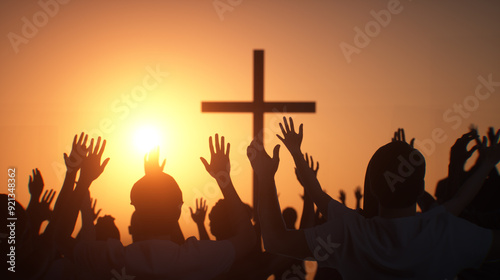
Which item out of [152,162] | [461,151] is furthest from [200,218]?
[461,151]

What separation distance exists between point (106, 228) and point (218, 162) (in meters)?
2.79

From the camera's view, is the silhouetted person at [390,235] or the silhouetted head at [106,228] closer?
the silhouetted person at [390,235]

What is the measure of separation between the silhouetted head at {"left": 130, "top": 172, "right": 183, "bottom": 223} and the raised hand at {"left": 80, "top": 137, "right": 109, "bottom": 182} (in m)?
0.36

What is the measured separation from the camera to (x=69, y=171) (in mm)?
2703

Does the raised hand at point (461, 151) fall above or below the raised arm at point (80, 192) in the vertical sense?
above

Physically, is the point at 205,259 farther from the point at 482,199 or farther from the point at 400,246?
the point at 482,199

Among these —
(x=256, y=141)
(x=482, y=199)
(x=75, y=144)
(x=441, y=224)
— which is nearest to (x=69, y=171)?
(x=75, y=144)

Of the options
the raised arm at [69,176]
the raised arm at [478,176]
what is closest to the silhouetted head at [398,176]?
the raised arm at [478,176]

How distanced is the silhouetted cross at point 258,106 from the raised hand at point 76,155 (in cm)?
308

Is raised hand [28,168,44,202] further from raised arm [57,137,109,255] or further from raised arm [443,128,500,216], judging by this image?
raised arm [443,128,500,216]

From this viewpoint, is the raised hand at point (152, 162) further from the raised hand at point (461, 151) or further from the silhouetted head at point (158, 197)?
the raised hand at point (461, 151)

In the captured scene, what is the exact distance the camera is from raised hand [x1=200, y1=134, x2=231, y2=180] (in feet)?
8.69

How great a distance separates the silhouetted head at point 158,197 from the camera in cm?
244

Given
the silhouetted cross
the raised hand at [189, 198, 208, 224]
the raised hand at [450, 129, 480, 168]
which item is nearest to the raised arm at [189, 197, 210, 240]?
the raised hand at [189, 198, 208, 224]
